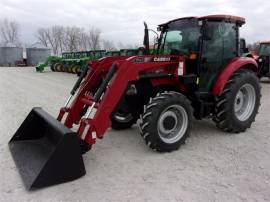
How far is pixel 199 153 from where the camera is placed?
14.0 feet

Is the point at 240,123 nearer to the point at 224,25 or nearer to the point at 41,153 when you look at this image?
the point at 224,25

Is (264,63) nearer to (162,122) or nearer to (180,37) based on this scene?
(180,37)

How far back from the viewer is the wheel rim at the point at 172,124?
4.27 metres

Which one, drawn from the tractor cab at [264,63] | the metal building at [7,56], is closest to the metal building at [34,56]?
the metal building at [7,56]

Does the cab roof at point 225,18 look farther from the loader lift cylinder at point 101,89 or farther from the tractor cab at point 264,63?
the tractor cab at point 264,63

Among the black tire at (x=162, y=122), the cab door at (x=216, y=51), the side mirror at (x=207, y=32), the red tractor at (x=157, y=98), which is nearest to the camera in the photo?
the red tractor at (x=157, y=98)

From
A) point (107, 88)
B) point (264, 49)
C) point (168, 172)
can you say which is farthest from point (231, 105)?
point (264, 49)

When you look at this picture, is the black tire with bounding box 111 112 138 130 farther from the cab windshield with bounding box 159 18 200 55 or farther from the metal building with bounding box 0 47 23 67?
the metal building with bounding box 0 47 23 67

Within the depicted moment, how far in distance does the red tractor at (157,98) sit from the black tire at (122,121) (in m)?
0.02

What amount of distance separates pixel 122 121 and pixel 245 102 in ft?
7.98

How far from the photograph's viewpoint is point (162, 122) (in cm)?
427

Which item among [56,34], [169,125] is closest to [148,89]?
[169,125]

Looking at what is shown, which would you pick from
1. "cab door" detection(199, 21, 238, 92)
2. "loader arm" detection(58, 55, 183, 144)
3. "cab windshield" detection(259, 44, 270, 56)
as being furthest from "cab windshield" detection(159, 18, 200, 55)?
"cab windshield" detection(259, 44, 270, 56)

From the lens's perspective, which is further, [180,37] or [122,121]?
[122,121]
